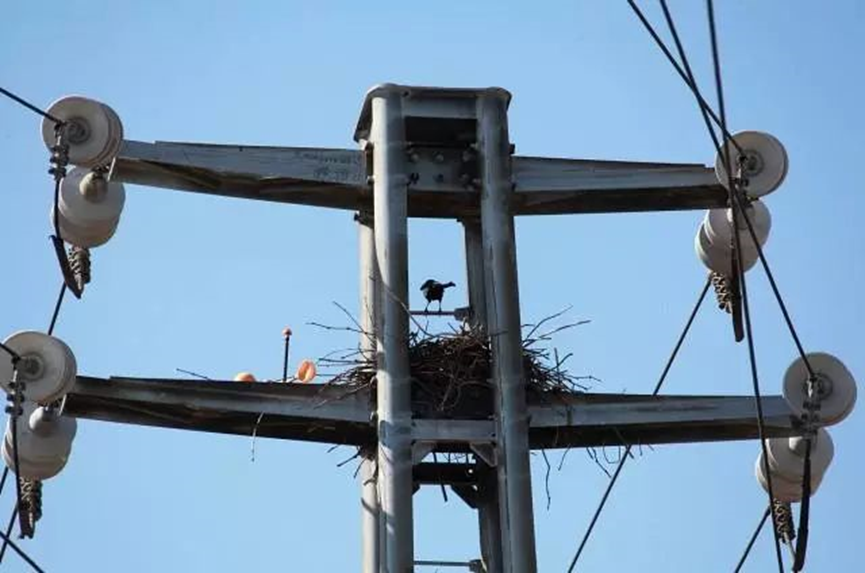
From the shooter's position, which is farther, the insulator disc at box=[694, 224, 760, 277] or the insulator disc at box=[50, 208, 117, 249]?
the insulator disc at box=[694, 224, 760, 277]

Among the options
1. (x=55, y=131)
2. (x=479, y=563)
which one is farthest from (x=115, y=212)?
(x=479, y=563)

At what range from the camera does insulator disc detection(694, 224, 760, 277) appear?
2066 cm

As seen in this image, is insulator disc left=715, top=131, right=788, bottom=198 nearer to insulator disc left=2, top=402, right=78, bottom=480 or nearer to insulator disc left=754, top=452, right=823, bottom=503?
insulator disc left=754, top=452, right=823, bottom=503

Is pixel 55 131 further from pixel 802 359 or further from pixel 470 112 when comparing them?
pixel 802 359

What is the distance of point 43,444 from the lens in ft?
62.2

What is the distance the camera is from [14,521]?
62.5ft

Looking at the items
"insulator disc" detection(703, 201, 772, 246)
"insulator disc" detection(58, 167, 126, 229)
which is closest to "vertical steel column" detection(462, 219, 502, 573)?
"insulator disc" detection(703, 201, 772, 246)

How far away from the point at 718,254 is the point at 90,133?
15.8 feet

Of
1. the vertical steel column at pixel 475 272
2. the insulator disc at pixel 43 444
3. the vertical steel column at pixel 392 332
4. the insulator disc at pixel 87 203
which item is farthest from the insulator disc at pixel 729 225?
the insulator disc at pixel 43 444

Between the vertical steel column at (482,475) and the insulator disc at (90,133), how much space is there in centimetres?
268

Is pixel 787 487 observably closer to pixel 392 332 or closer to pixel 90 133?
pixel 392 332

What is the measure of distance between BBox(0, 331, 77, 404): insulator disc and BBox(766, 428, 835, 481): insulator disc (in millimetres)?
4941

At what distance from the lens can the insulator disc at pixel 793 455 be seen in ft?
65.2

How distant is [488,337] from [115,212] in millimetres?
2718
